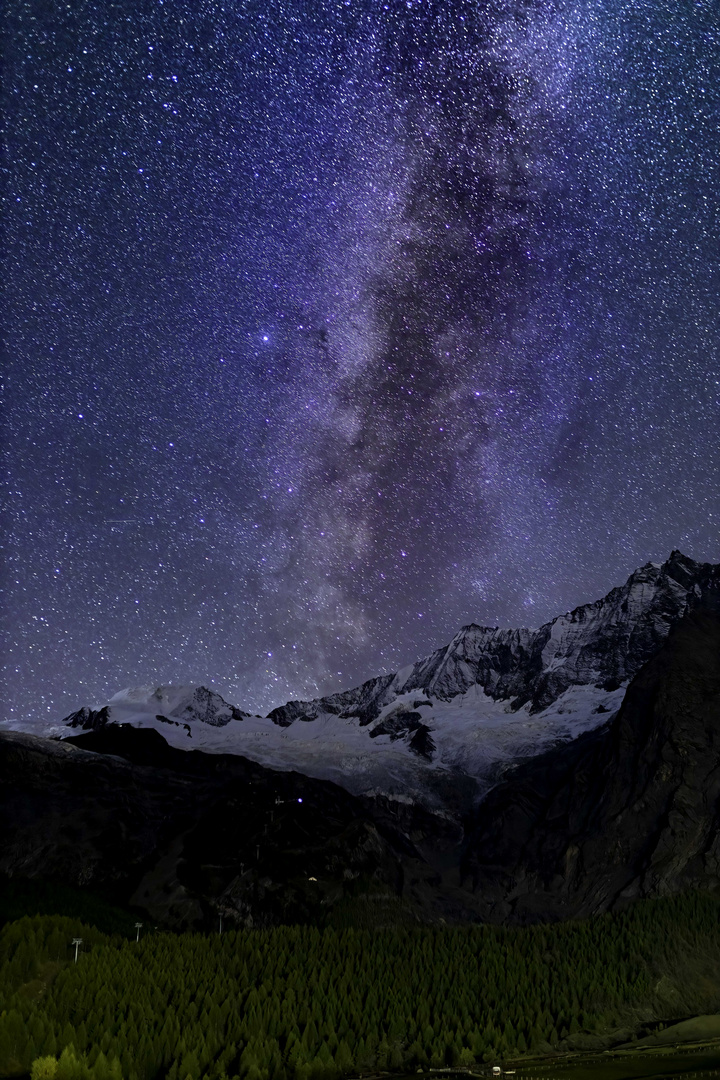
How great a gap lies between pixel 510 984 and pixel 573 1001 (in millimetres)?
7909

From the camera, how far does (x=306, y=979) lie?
11175 cm

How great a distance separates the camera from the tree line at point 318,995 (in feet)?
269

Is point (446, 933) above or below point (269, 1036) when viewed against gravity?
above

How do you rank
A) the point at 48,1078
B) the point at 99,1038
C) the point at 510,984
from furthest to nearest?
the point at 510,984 < the point at 99,1038 < the point at 48,1078

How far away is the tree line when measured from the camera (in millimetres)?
81938

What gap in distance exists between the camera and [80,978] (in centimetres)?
10419

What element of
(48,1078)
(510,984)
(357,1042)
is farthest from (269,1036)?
(510,984)

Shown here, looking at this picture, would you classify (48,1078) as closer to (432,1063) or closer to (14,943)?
(432,1063)

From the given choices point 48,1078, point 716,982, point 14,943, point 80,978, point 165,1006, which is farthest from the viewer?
point 716,982

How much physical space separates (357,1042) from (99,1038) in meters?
25.3

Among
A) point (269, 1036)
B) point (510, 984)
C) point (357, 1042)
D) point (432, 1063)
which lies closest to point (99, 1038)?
point (269, 1036)

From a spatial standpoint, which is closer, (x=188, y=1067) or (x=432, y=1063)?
(x=188, y=1067)

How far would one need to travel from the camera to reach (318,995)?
10138cm

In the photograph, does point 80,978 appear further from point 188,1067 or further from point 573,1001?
point 573,1001
